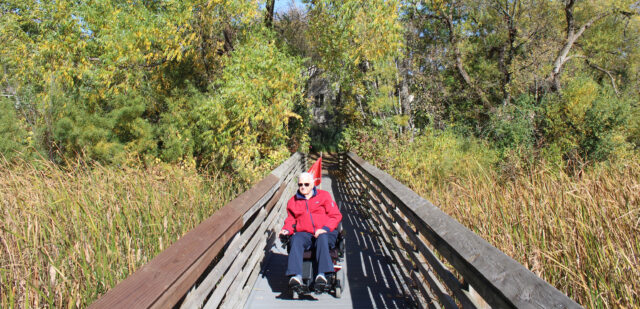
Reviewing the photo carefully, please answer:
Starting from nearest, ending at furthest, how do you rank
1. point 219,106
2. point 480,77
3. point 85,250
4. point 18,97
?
point 85,250
point 219,106
point 18,97
point 480,77

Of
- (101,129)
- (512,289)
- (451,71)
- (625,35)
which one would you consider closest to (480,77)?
(451,71)

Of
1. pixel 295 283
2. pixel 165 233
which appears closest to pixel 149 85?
pixel 165 233

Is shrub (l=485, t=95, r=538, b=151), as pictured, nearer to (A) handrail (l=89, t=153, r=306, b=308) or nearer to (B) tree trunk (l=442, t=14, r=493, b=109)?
(B) tree trunk (l=442, t=14, r=493, b=109)

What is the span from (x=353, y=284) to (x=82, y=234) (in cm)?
262

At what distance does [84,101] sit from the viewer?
9062mm

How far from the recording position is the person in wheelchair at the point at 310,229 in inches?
150

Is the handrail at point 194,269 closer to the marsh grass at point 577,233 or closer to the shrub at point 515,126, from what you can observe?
the marsh grass at point 577,233

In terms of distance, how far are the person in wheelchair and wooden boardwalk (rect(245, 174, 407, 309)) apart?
0.19 m

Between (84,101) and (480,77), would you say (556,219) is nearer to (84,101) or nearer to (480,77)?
(84,101)

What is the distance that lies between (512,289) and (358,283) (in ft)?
9.02

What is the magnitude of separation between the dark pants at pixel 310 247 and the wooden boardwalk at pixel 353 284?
0.32 meters

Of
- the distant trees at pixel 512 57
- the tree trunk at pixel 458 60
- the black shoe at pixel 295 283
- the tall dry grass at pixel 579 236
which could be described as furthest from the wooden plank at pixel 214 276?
the tree trunk at pixel 458 60

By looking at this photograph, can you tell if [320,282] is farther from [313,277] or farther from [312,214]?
[312,214]

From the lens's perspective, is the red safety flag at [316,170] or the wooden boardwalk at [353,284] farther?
the red safety flag at [316,170]
